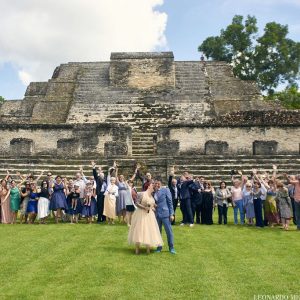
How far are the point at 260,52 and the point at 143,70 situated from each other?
1646cm

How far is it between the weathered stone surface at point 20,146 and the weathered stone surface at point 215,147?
8.07 m

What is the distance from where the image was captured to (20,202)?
42.2ft

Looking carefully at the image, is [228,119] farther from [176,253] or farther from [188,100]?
[176,253]

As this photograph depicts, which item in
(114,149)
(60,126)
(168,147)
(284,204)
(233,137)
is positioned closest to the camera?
(284,204)

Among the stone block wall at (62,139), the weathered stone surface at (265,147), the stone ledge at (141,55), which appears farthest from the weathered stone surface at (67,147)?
the stone ledge at (141,55)

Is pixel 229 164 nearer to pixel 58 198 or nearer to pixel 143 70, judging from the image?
pixel 58 198

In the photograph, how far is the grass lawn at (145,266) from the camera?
20.0 ft

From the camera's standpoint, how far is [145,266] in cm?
741

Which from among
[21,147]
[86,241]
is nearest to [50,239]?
[86,241]

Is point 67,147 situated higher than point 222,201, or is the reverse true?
point 67,147

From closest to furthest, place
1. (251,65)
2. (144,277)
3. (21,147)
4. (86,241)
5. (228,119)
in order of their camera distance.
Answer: (144,277) → (86,241) → (21,147) → (228,119) → (251,65)

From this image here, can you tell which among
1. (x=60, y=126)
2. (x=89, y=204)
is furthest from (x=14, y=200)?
(x=60, y=126)

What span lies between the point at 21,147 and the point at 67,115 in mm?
5310

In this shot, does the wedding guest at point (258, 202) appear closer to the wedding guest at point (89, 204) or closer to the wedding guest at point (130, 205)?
the wedding guest at point (130, 205)
